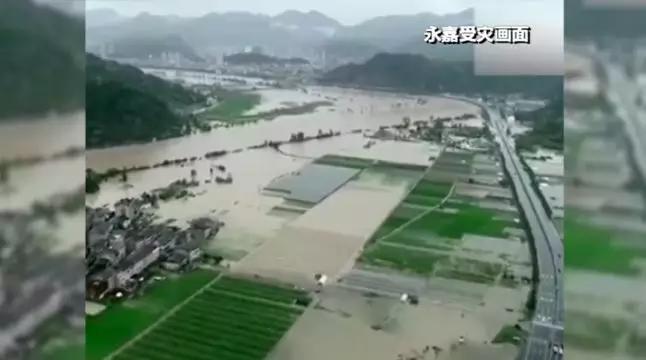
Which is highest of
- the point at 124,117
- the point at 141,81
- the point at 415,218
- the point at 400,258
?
the point at 141,81

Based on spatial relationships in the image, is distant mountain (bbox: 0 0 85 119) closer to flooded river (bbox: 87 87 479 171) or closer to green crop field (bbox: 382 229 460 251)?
flooded river (bbox: 87 87 479 171)

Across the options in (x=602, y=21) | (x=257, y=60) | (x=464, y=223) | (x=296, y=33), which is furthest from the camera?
(x=257, y=60)

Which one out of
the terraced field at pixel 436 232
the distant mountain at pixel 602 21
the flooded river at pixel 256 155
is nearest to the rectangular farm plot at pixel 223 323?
the flooded river at pixel 256 155

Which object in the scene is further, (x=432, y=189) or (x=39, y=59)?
(x=39, y=59)

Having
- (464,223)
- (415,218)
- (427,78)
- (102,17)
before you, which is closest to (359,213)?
(415,218)

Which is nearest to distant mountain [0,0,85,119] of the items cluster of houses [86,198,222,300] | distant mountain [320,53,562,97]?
cluster of houses [86,198,222,300]

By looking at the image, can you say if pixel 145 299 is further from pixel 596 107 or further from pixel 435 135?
pixel 596 107

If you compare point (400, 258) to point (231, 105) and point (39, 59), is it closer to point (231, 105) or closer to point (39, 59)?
point (231, 105)

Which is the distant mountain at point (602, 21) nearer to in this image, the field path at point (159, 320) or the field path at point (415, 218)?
the field path at point (415, 218)

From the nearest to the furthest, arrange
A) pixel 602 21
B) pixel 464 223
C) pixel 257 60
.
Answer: pixel 602 21, pixel 464 223, pixel 257 60
